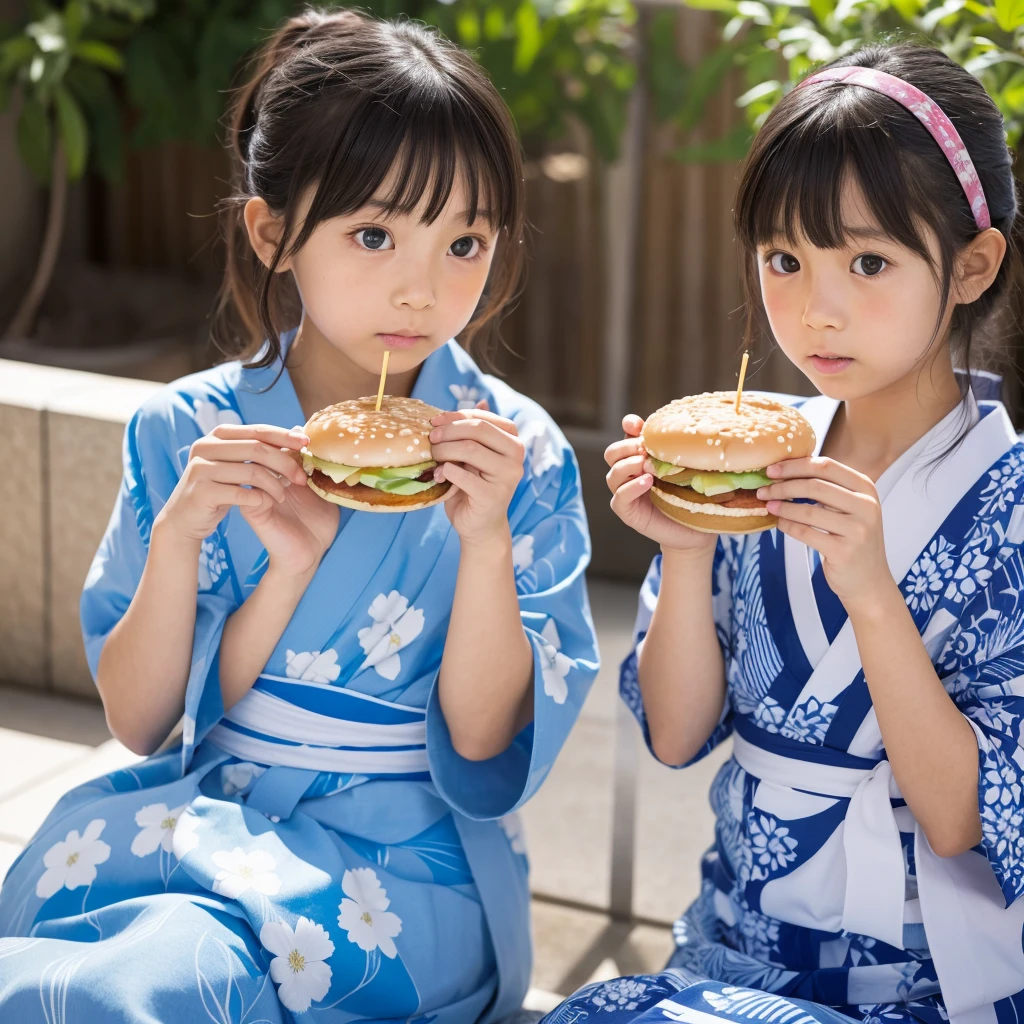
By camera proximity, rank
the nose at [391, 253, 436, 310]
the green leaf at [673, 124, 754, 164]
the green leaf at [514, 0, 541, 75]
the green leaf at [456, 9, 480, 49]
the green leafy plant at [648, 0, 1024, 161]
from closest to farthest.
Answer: the nose at [391, 253, 436, 310], the green leafy plant at [648, 0, 1024, 161], the green leaf at [673, 124, 754, 164], the green leaf at [514, 0, 541, 75], the green leaf at [456, 9, 480, 49]

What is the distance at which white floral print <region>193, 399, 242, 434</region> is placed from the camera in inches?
79.3

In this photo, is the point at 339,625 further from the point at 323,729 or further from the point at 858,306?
the point at 858,306

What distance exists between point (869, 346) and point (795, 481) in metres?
0.20

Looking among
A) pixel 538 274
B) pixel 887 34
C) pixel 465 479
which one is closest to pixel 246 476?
pixel 465 479

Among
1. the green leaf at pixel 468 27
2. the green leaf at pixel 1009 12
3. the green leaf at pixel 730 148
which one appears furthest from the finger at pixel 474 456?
the green leaf at pixel 468 27

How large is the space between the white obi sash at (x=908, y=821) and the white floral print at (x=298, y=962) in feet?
1.99

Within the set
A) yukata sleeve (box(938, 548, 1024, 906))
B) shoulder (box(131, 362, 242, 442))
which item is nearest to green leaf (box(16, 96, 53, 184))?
shoulder (box(131, 362, 242, 442))

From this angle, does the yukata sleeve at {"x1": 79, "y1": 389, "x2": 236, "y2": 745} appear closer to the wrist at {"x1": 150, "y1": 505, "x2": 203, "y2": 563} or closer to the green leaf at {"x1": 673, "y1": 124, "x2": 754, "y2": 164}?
the wrist at {"x1": 150, "y1": 505, "x2": 203, "y2": 563}

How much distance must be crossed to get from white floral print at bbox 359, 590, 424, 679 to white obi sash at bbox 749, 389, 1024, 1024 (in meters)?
0.53

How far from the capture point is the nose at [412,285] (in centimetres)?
174

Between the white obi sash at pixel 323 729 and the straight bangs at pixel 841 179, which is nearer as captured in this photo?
the straight bangs at pixel 841 179

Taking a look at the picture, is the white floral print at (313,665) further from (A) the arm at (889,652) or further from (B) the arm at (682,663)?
(A) the arm at (889,652)

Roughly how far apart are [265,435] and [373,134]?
42 cm

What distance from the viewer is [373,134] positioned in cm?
176
